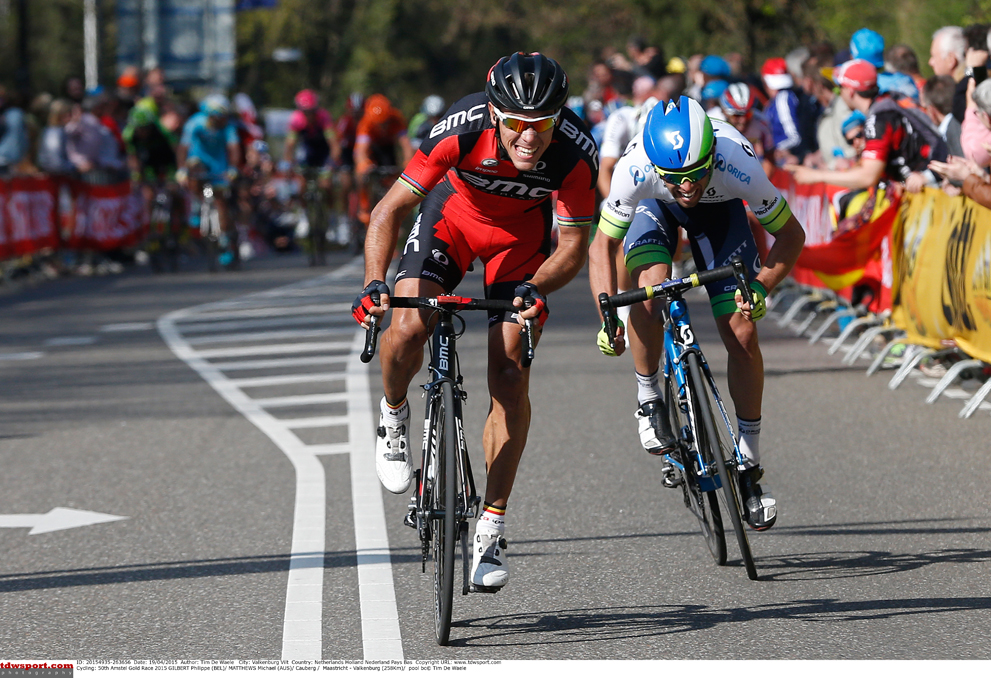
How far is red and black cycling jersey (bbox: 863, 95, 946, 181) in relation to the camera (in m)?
11.5

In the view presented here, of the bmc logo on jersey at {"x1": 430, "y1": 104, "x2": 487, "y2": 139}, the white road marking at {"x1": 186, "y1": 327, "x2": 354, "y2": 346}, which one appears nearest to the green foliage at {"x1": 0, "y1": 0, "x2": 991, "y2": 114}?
the white road marking at {"x1": 186, "y1": 327, "x2": 354, "y2": 346}

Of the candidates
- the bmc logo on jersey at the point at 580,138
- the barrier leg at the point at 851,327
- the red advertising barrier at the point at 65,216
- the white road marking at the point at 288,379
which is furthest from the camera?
the red advertising barrier at the point at 65,216

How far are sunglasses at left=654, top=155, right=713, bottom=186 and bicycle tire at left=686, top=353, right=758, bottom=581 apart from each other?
2.30 ft

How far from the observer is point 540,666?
4941 mm

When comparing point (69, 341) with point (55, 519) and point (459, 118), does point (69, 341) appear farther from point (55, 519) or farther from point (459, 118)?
point (459, 118)

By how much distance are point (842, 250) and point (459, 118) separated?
748cm

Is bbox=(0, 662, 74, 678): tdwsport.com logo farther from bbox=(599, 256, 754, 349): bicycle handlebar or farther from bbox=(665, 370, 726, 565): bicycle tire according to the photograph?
bbox=(665, 370, 726, 565): bicycle tire

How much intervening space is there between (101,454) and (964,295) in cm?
542

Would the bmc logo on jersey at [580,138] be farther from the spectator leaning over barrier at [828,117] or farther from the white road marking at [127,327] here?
the white road marking at [127,327]

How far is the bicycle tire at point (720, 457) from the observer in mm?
5965

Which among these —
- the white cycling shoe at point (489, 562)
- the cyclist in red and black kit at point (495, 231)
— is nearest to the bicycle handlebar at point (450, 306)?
the cyclist in red and black kit at point (495, 231)

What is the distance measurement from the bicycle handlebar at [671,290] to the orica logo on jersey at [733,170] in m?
0.52

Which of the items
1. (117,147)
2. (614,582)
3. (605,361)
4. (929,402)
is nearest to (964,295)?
(929,402)

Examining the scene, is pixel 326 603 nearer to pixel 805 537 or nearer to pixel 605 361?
pixel 805 537
